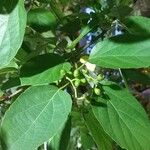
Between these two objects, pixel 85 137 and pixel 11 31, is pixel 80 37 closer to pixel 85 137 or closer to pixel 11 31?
pixel 11 31

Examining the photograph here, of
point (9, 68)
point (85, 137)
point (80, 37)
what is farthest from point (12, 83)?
point (85, 137)

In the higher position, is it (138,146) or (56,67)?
(56,67)

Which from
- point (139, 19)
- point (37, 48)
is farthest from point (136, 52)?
point (37, 48)

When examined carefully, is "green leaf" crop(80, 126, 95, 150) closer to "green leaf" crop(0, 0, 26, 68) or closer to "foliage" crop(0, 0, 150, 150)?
"foliage" crop(0, 0, 150, 150)

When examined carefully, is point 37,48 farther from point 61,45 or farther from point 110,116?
point 110,116

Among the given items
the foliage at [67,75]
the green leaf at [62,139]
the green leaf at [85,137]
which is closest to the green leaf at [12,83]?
the foliage at [67,75]

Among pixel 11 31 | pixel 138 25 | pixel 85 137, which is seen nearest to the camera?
pixel 11 31

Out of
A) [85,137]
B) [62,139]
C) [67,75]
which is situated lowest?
[85,137]
